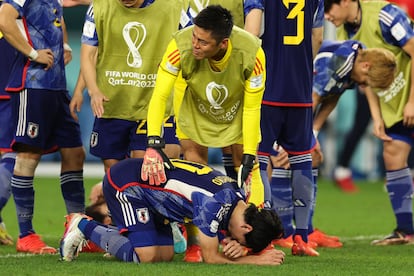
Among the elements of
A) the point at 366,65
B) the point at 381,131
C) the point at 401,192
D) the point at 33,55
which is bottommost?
the point at 401,192

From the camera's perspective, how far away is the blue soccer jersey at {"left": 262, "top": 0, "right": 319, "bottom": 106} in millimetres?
8805

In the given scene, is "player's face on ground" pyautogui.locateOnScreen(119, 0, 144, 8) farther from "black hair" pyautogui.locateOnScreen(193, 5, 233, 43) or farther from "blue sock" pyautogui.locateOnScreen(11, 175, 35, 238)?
"blue sock" pyautogui.locateOnScreen(11, 175, 35, 238)

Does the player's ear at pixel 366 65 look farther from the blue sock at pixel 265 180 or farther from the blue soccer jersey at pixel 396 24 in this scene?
the blue sock at pixel 265 180

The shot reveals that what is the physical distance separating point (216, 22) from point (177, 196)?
3.79 feet

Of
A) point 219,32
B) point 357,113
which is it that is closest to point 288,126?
point 219,32

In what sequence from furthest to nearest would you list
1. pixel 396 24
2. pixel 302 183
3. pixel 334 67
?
pixel 396 24 < pixel 334 67 < pixel 302 183

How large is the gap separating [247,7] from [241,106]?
1.01 metres

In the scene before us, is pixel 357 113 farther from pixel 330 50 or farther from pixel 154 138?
pixel 154 138

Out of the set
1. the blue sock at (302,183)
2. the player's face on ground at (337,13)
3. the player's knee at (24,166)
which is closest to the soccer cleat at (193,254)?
the blue sock at (302,183)

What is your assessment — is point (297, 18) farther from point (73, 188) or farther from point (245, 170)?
point (73, 188)

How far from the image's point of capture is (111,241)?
779 centimetres

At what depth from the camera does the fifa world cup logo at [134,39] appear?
340 inches

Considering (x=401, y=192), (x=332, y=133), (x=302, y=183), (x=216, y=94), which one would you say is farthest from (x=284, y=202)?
(x=332, y=133)

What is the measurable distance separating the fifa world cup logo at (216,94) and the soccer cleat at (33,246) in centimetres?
173
